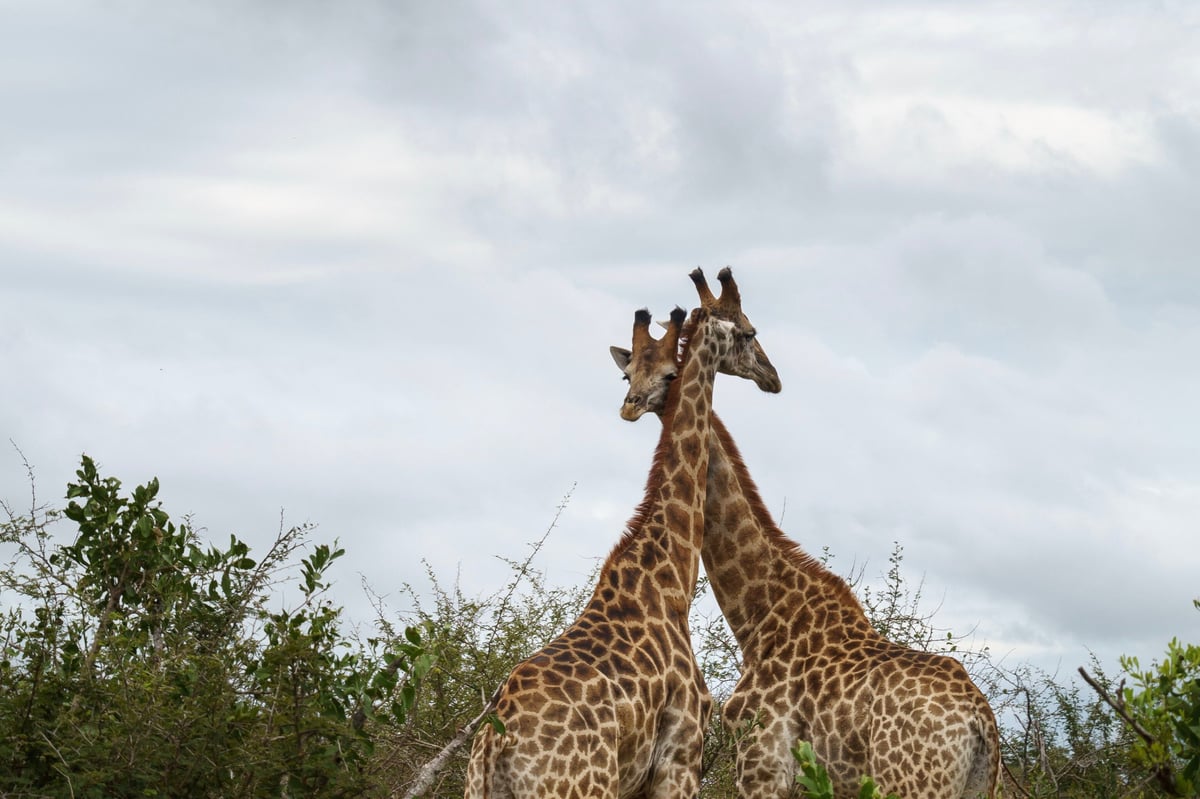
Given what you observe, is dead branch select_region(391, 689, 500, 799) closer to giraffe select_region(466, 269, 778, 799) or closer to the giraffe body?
giraffe select_region(466, 269, 778, 799)

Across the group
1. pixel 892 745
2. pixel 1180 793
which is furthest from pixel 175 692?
pixel 1180 793

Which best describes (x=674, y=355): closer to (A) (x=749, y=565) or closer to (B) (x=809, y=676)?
(A) (x=749, y=565)

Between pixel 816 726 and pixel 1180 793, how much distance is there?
3472 mm

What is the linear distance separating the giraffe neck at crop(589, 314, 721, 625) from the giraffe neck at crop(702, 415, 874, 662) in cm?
40

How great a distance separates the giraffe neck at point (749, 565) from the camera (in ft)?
36.0

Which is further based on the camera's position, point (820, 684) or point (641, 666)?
point (820, 684)

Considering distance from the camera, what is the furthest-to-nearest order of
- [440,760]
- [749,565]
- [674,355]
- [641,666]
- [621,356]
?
[621,356] → [749,565] → [674,355] → [641,666] → [440,760]

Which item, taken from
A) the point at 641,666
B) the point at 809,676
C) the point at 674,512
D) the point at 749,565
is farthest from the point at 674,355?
the point at 641,666

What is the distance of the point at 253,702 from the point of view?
10.1 meters

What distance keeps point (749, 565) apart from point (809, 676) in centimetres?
105

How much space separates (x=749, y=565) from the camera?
36.4 ft

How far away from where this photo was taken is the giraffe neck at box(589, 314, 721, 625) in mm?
9547

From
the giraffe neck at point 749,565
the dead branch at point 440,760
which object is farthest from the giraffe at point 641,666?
the giraffe neck at point 749,565

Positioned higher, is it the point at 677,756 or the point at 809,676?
the point at 809,676
